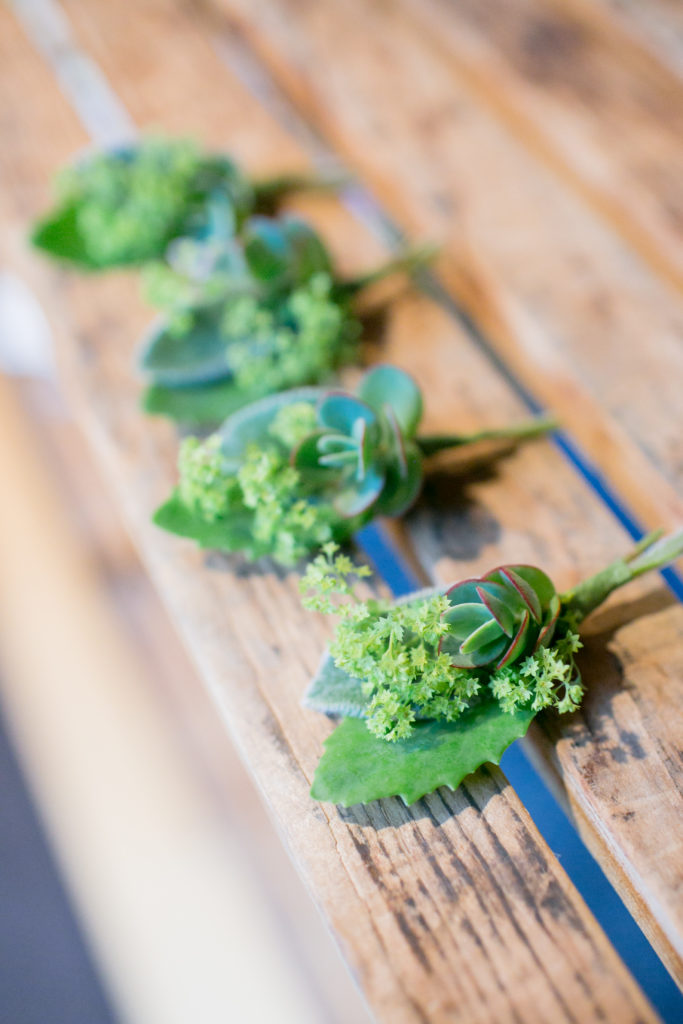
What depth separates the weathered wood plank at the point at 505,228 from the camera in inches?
37.7

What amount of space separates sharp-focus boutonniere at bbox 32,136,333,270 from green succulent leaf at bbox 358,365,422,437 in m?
0.40

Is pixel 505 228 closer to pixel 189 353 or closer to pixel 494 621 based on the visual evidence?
pixel 189 353

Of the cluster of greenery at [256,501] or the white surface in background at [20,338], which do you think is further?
the white surface in background at [20,338]

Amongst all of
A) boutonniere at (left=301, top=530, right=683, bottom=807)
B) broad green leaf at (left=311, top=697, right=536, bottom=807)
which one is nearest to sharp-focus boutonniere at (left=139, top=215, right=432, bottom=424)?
boutonniere at (left=301, top=530, right=683, bottom=807)

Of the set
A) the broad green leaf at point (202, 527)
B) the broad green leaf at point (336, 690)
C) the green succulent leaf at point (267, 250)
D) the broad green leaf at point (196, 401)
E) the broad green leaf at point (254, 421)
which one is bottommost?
the broad green leaf at point (336, 690)

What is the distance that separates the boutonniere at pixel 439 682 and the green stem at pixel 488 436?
22 cm

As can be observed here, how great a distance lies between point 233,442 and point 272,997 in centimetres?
98

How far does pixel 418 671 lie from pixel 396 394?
0.31 m

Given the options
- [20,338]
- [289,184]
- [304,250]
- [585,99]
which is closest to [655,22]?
[585,99]

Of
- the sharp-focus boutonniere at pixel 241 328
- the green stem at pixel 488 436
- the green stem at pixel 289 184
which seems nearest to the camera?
the green stem at pixel 488 436

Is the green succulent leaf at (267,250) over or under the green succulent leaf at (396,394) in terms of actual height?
over

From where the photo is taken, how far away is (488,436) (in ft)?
2.87

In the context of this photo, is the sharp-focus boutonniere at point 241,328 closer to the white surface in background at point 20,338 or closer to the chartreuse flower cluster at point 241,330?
the chartreuse flower cluster at point 241,330

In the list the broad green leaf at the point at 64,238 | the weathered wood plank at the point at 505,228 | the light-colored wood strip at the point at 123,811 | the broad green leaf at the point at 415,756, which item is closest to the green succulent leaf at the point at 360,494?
the broad green leaf at the point at 415,756
